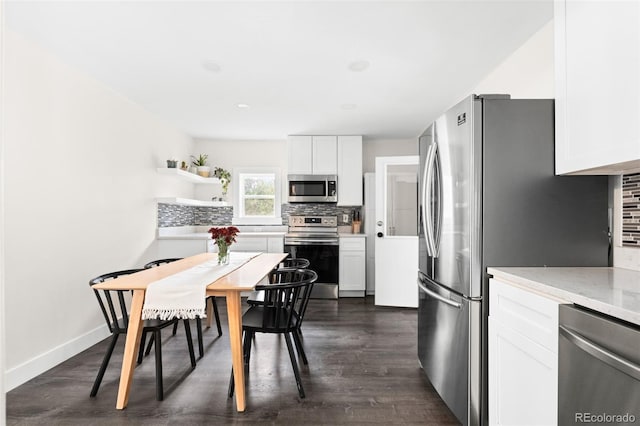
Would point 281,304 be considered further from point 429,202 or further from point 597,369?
point 597,369

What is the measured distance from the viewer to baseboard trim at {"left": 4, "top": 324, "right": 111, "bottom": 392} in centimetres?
231

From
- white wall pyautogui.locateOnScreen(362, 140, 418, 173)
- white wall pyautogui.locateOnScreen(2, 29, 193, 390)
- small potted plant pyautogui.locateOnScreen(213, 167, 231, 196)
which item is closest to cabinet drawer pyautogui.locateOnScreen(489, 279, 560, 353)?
white wall pyautogui.locateOnScreen(2, 29, 193, 390)

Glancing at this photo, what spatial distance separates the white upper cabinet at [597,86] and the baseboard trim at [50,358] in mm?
3203

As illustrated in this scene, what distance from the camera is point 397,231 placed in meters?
4.31

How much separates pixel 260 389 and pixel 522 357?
62.7 inches

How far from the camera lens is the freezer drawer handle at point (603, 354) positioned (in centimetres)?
93

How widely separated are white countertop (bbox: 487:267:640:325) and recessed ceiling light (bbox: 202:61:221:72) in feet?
8.16

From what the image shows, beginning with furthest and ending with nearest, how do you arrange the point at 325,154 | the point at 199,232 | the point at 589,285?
the point at 199,232 < the point at 325,154 < the point at 589,285

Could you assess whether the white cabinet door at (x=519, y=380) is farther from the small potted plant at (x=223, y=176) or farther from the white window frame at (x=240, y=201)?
the small potted plant at (x=223, y=176)

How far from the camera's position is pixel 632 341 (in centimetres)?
94

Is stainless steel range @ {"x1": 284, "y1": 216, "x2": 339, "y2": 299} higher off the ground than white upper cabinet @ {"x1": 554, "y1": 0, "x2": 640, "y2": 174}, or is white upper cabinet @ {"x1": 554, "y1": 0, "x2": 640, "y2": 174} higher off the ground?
white upper cabinet @ {"x1": 554, "y1": 0, "x2": 640, "y2": 174}

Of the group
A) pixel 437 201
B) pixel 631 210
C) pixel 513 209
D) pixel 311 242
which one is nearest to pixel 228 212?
pixel 311 242

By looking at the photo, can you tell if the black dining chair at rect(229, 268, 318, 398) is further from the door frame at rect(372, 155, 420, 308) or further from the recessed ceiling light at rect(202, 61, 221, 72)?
the door frame at rect(372, 155, 420, 308)

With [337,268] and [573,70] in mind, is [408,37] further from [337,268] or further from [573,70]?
[337,268]
